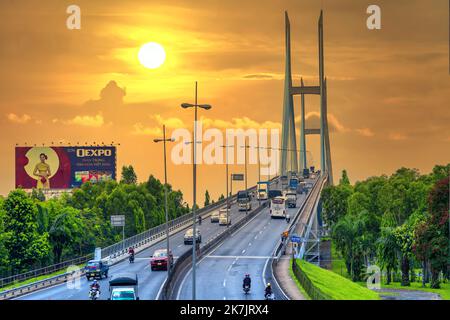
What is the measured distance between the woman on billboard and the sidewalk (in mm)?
102456

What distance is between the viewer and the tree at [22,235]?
10688cm

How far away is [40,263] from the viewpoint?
114000 millimetres

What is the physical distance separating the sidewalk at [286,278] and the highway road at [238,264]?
47.3 inches

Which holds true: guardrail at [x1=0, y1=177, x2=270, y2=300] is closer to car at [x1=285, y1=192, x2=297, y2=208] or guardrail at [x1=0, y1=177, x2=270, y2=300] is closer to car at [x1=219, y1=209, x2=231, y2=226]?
car at [x1=219, y1=209, x2=231, y2=226]

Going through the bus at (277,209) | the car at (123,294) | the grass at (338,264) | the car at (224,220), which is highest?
the bus at (277,209)

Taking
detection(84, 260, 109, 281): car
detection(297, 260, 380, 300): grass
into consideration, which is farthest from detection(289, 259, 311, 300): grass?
detection(84, 260, 109, 281): car

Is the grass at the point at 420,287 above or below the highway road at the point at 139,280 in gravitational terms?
below

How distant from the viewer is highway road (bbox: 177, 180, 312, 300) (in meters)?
68.8

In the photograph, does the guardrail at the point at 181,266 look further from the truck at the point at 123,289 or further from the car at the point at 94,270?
the car at the point at 94,270

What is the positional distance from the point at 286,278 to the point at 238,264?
42.0ft

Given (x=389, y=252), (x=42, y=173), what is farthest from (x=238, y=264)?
(x=42, y=173)

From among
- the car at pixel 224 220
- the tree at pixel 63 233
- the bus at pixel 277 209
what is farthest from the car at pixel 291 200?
the tree at pixel 63 233

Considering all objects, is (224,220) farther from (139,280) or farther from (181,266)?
(139,280)
